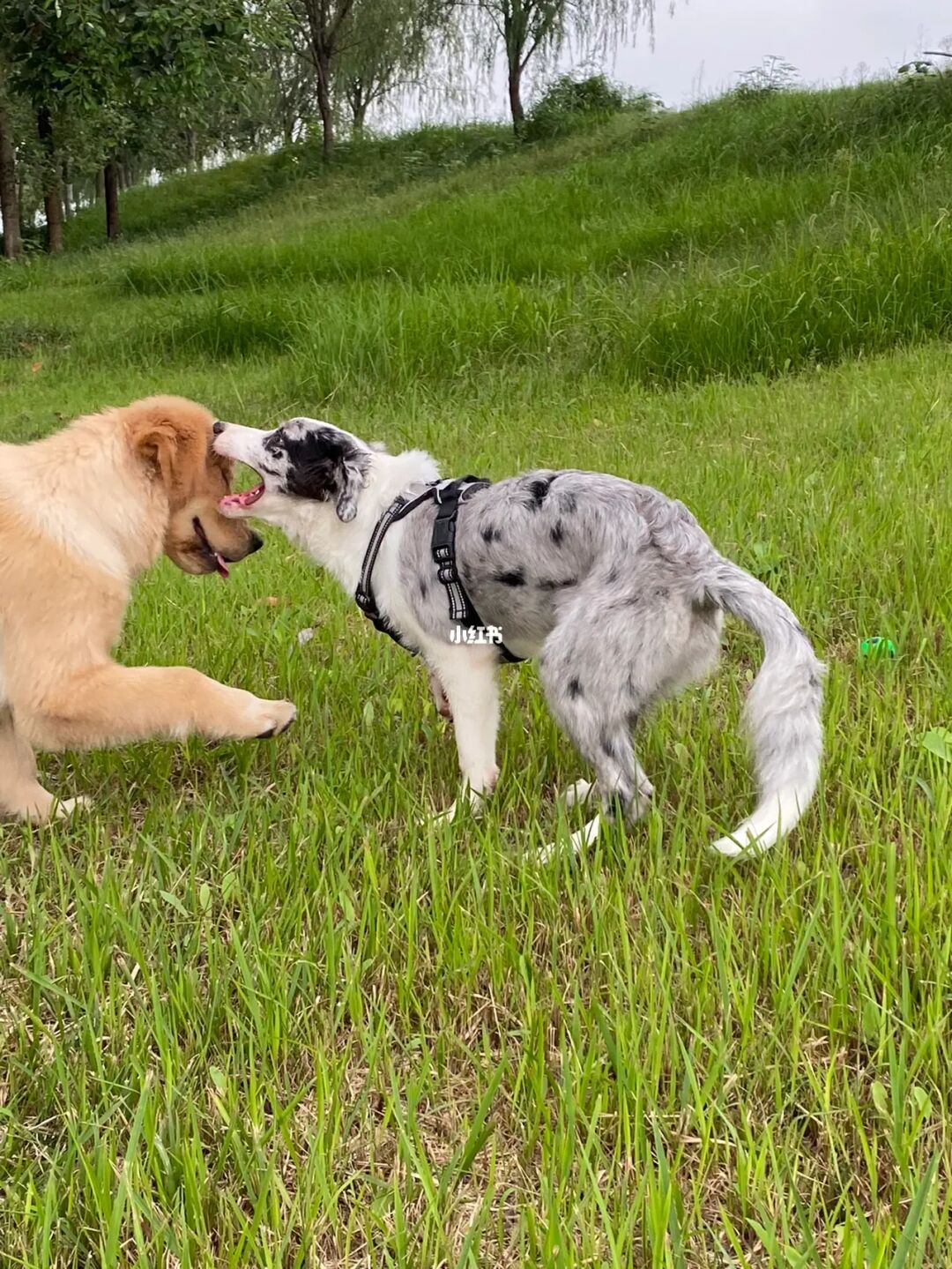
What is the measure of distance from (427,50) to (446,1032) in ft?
112

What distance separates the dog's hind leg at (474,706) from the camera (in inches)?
119

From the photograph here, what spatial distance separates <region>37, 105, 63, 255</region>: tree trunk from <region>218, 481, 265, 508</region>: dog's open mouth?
25.7m

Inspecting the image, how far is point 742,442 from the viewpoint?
248 inches

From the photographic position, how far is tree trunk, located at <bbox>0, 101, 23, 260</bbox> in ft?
67.2

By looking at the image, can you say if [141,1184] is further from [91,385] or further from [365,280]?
[365,280]

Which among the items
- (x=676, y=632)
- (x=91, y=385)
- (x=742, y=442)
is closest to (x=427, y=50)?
(x=91, y=385)

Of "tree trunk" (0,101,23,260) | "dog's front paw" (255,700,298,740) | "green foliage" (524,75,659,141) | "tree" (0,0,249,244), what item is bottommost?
"dog's front paw" (255,700,298,740)

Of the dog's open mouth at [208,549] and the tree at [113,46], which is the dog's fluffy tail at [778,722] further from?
the tree at [113,46]

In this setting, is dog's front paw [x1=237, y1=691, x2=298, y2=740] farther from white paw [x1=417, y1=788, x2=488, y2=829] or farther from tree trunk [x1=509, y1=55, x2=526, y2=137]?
tree trunk [x1=509, y1=55, x2=526, y2=137]

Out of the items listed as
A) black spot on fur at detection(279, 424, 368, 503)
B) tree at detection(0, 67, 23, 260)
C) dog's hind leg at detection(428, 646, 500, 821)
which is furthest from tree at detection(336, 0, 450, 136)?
dog's hind leg at detection(428, 646, 500, 821)

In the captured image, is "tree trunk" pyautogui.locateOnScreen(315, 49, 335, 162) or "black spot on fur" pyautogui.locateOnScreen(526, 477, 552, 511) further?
"tree trunk" pyautogui.locateOnScreen(315, 49, 335, 162)

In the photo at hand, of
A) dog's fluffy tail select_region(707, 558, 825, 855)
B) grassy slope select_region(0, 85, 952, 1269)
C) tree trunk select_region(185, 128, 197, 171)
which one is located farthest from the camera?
tree trunk select_region(185, 128, 197, 171)

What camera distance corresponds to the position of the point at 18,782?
10.3 ft

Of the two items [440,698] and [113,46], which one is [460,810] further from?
[113,46]
